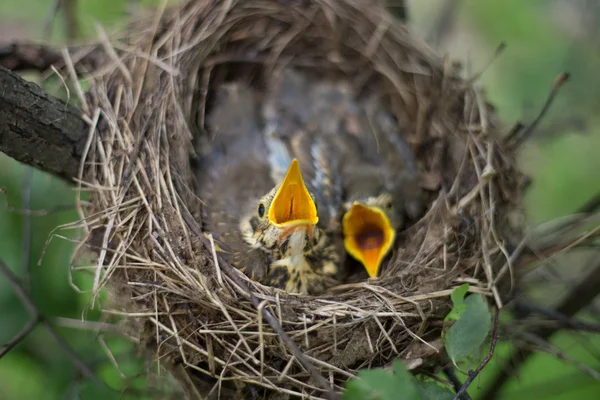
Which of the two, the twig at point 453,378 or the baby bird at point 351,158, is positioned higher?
the baby bird at point 351,158

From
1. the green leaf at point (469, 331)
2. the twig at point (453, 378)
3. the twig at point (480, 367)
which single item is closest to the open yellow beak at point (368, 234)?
the twig at point (453, 378)

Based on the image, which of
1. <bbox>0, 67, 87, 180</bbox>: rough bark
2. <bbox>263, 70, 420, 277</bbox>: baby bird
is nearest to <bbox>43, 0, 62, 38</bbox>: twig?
<bbox>0, 67, 87, 180</bbox>: rough bark

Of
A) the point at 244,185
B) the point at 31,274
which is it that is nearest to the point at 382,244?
the point at 244,185

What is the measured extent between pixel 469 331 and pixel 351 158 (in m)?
1.23

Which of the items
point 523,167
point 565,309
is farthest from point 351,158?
point 565,309

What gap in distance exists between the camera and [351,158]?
2.48 metres

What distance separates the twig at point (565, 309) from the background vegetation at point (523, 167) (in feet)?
0.24

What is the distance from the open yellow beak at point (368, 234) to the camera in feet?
7.18

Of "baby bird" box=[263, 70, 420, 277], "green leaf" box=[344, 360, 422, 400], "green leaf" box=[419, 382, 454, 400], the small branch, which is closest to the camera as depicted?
"green leaf" box=[344, 360, 422, 400]

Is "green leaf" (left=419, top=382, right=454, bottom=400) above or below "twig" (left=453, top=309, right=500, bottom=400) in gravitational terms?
below

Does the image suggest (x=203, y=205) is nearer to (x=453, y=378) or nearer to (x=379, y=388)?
(x=453, y=378)

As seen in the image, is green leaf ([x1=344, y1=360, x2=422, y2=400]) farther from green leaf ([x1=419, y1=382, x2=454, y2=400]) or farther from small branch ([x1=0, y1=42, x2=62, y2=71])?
small branch ([x1=0, y1=42, x2=62, y2=71])

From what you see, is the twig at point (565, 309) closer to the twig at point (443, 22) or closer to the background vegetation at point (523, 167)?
the background vegetation at point (523, 167)

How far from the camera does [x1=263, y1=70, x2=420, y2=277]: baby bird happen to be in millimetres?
2271
